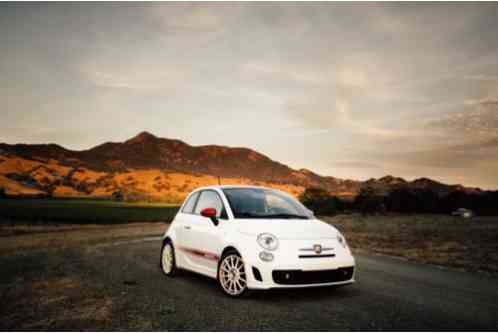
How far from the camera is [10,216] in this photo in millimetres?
64125

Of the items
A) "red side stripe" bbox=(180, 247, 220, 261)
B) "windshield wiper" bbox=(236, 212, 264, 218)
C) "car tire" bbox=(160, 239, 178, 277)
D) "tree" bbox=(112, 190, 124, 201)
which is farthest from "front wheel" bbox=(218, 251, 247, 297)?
"tree" bbox=(112, 190, 124, 201)

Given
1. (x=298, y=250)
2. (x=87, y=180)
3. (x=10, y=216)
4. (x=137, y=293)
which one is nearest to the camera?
(x=298, y=250)

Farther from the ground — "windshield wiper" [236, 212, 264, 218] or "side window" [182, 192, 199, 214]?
"side window" [182, 192, 199, 214]

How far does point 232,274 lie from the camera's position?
702cm

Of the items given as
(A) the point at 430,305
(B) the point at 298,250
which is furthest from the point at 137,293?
(A) the point at 430,305

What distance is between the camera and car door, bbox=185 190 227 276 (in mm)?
7559

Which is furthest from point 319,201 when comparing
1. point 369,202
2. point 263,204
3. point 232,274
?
point 232,274

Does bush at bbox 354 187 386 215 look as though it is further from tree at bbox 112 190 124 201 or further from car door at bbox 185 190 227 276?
car door at bbox 185 190 227 276

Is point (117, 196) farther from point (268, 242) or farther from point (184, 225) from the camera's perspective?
point (268, 242)

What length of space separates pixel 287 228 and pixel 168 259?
354 centimetres

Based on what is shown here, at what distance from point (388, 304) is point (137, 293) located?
13.3 ft

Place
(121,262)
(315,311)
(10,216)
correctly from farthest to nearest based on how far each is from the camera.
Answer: (10,216), (121,262), (315,311)

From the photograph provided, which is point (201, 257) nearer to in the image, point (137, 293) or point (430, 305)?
point (137, 293)

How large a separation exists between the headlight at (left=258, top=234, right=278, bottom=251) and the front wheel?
1.49 ft
